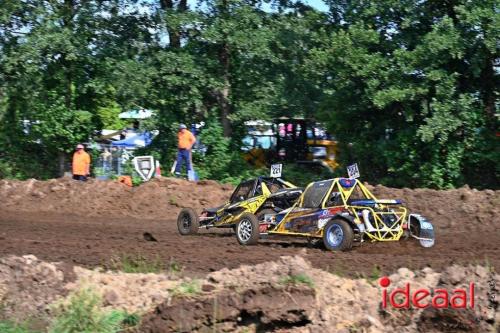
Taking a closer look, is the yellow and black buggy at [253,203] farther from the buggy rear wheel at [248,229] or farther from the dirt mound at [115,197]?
the dirt mound at [115,197]

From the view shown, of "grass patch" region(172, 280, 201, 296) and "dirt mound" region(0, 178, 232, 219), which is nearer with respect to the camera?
"grass patch" region(172, 280, 201, 296)

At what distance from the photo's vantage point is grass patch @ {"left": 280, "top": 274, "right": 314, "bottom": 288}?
8.88 m

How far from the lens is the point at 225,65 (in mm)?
28844

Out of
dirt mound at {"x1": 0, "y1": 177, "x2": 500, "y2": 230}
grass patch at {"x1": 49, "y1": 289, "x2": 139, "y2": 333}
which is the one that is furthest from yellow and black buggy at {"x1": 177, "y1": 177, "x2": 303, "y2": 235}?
grass patch at {"x1": 49, "y1": 289, "x2": 139, "y2": 333}

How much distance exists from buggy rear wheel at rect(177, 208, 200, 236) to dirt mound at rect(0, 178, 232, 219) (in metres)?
4.96

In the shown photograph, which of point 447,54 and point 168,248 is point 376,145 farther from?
point 168,248

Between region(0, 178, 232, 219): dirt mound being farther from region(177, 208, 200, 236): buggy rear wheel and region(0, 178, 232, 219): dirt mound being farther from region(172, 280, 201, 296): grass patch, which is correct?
region(172, 280, 201, 296): grass patch

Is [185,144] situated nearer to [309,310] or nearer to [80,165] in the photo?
[80,165]

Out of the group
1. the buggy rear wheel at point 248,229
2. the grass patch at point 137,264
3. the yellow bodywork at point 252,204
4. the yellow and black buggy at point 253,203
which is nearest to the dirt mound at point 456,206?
the yellow and black buggy at point 253,203

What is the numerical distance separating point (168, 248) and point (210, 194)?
899cm

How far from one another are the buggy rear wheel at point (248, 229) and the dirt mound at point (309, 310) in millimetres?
6221

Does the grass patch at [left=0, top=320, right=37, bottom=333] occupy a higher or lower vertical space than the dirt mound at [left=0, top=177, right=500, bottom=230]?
lower

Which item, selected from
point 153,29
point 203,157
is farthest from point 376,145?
point 153,29

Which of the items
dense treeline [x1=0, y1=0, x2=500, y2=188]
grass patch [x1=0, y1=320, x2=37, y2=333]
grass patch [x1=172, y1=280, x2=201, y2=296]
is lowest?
grass patch [x1=0, y1=320, x2=37, y2=333]
